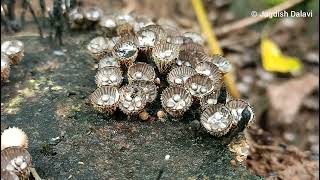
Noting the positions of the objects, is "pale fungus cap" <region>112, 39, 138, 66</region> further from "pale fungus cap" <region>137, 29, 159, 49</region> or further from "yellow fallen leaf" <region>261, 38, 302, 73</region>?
"yellow fallen leaf" <region>261, 38, 302, 73</region>

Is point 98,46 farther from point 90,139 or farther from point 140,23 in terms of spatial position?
point 90,139

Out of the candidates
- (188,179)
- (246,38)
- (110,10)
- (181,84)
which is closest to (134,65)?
(181,84)

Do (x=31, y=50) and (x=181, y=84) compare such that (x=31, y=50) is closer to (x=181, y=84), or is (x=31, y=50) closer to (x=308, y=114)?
(x=181, y=84)

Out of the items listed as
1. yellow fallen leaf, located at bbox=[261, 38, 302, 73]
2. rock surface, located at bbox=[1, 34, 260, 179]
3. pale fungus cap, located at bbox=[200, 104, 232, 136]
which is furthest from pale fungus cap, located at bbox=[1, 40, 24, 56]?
yellow fallen leaf, located at bbox=[261, 38, 302, 73]

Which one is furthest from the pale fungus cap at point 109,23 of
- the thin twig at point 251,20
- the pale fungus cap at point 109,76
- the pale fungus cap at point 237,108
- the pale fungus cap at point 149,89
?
the thin twig at point 251,20

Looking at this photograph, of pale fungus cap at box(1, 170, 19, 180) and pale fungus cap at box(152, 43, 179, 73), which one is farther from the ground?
pale fungus cap at box(152, 43, 179, 73)

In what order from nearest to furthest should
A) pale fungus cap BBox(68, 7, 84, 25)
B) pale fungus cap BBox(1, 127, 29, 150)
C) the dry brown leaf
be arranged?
pale fungus cap BBox(1, 127, 29, 150) < pale fungus cap BBox(68, 7, 84, 25) < the dry brown leaf

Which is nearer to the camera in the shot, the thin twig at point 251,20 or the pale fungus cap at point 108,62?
the pale fungus cap at point 108,62

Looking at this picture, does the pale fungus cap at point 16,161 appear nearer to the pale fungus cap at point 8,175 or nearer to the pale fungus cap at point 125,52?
the pale fungus cap at point 8,175
